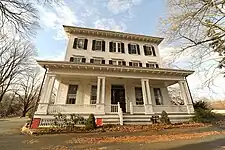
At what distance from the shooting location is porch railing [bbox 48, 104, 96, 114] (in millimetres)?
Result: 10180

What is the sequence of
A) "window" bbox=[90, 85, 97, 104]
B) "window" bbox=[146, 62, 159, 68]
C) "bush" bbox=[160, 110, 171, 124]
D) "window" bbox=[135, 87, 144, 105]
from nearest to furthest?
"bush" bbox=[160, 110, 171, 124], "window" bbox=[90, 85, 97, 104], "window" bbox=[135, 87, 144, 105], "window" bbox=[146, 62, 159, 68]

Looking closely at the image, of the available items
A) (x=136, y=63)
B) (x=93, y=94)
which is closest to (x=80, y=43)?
(x=93, y=94)

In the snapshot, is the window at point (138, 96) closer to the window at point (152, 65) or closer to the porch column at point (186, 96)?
the window at point (152, 65)

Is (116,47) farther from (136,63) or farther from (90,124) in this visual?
(90,124)

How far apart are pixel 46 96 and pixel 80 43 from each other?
6.71m

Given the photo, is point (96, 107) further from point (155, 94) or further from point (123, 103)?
point (155, 94)

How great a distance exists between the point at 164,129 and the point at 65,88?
341 inches

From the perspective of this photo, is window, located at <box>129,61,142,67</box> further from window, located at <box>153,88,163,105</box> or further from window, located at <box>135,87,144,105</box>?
window, located at <box>153,88,163,105</box>

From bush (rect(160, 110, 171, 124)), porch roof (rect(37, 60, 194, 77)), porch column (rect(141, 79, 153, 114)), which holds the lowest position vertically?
bush (rect(160, 110, 171, 124))

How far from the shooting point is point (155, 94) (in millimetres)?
14320

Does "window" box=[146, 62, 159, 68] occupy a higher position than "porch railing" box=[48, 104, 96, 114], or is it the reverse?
"window" box=[146, 62, 159, 68]

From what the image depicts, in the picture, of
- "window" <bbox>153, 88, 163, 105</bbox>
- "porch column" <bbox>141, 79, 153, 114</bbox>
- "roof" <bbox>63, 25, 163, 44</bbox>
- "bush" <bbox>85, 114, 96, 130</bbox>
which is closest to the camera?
"bush" <bbox>85, 114, 96, 130</bbox>

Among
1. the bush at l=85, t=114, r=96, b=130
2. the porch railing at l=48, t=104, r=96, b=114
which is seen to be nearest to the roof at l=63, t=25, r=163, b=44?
the porch railing at l=48, t=104, r=96, b=114

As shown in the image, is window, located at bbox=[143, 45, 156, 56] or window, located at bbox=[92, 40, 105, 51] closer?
window, located at bbox=[92, 40, 105, 51]
